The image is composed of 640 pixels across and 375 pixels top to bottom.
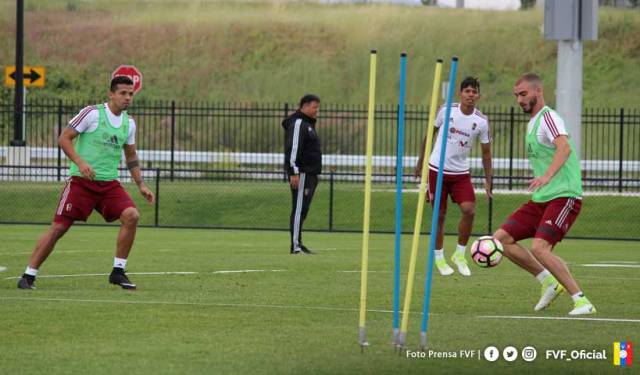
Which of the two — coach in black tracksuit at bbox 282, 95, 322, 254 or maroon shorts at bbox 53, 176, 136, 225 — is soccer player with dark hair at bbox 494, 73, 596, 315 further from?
coach in black tracksuit at bbox 282, 95, 322, 254

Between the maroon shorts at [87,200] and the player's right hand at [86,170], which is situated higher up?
the player's right hand at [86,170]

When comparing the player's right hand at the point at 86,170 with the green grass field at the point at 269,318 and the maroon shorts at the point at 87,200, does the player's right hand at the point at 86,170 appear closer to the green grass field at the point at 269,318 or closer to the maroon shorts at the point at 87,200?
the maroon shorts at the point at 87,200

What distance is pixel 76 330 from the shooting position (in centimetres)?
1039

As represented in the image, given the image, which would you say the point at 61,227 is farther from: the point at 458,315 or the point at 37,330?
the point at 458,315

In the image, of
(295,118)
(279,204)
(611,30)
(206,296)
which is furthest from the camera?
(611,30)

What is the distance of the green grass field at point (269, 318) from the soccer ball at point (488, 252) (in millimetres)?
420

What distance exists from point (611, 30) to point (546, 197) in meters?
53.2

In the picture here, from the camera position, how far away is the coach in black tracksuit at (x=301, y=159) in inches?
763

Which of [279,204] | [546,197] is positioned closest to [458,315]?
[546,197]

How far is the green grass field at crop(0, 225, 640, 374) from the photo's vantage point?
9.00m

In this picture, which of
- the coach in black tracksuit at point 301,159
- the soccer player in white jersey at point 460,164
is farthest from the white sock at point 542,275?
the coach in black tracksuit at point 301,159

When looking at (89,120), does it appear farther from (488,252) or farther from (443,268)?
(443,268)

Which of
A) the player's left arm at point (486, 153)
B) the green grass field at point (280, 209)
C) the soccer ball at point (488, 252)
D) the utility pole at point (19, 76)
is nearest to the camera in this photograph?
the soccer ball at point (488, 252)

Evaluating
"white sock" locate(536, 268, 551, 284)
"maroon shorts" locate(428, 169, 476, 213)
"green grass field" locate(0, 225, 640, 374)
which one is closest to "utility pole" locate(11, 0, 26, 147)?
"green grass field" locate(0, 225, 640, 374)
